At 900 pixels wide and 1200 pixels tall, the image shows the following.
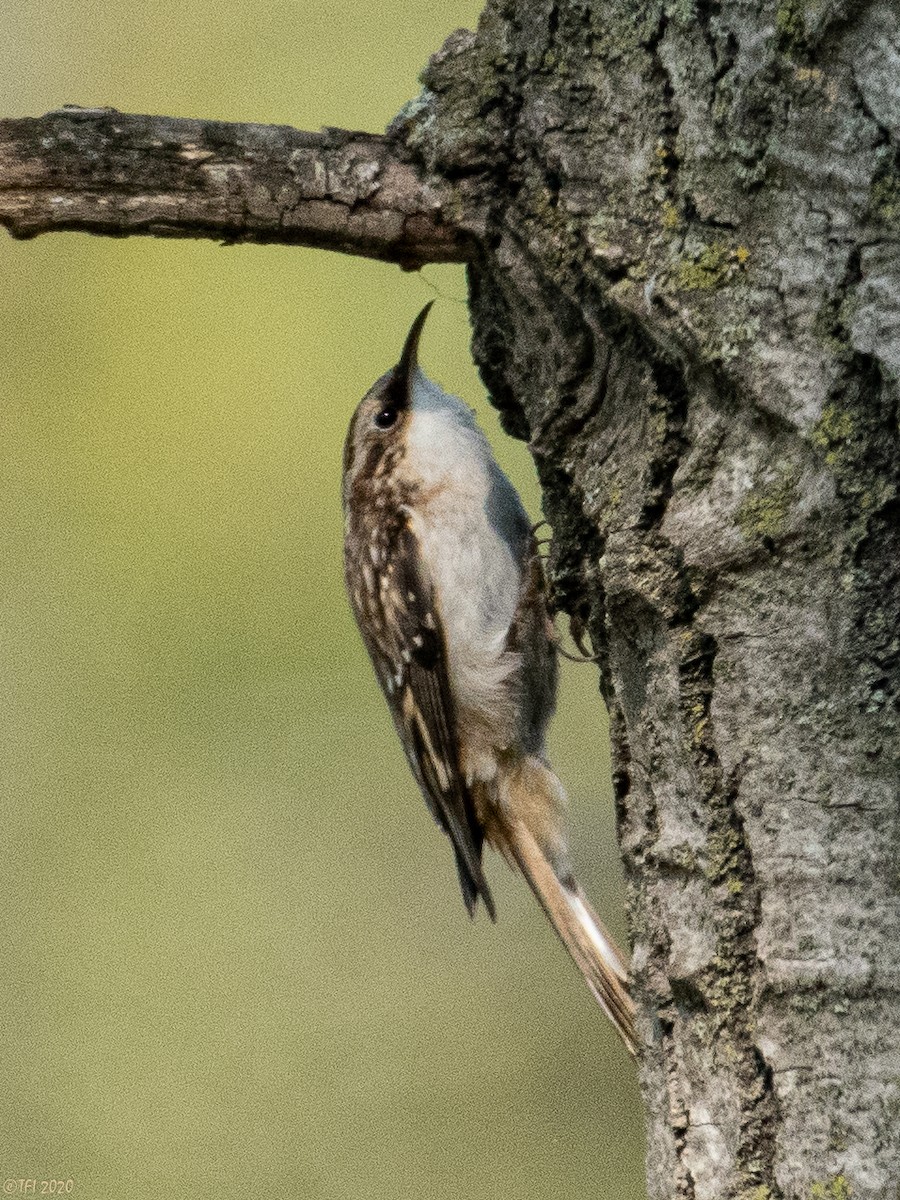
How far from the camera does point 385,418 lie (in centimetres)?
315

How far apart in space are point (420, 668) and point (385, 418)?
0.56 metres

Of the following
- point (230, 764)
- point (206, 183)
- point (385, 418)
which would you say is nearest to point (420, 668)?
point (385, 418)

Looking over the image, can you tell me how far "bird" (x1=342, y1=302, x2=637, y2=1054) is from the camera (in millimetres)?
3070

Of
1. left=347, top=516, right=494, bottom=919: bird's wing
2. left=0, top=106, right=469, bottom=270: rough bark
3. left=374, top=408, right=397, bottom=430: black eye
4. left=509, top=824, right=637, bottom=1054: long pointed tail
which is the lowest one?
left=509, top=824, right=637, bottom=1054: long pointed tail

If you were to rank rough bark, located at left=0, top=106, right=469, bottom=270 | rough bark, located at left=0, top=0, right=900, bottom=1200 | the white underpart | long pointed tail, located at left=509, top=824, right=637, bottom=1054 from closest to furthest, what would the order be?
rough bark, located at left=0, top=0, right=900, bottom=1200, rough bark, located at left=0, top=106, right=469, bottom=270, long pointed tail, located at left=509, top=824, right=637, bottom=1054, the white underpart

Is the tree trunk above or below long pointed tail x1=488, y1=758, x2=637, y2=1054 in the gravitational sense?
above

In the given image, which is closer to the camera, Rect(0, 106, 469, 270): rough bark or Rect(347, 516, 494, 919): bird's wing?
Rect(0, 106, 469, 270): rough bark

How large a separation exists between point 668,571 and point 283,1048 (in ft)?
7.79

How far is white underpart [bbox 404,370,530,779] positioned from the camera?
3062 mm

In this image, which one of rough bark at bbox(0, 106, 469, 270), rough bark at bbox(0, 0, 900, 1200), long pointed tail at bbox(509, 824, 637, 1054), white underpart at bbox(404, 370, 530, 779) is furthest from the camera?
white underpart at bbox(404, 370, 530, 779)

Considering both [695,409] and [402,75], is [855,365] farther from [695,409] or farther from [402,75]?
[402,75]

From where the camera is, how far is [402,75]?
3.29 m

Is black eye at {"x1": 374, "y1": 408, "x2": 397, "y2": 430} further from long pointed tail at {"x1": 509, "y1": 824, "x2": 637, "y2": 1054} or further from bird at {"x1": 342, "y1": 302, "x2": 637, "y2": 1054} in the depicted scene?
long pointed tail at {"x1": 509, "y1": 824, "x2": 637, "y2": 1054}

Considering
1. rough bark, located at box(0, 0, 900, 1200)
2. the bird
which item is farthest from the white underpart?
rough bark, located at box(0, 0, 900, 1200)
